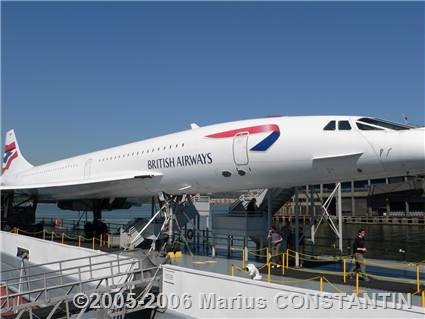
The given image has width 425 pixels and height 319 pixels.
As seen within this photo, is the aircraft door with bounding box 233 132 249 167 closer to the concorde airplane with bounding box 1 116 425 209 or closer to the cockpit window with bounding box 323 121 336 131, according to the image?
the concorde airplane with bounding box 1 116 425 209

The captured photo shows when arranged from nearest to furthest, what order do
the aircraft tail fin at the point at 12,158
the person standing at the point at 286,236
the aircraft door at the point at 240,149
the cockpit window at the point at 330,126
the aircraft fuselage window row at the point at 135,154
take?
1. the cockpit window at the point at 330,126
2. the aircraft door at the point at 240,149
3. the person standing at the point at 286,236
4. the aircraft fuselage window row at the point at 135,154
5. the aircraft tail fin at the point at 12,158

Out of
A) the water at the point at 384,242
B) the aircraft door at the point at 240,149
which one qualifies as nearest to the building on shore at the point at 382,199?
the water at the point at 384,242

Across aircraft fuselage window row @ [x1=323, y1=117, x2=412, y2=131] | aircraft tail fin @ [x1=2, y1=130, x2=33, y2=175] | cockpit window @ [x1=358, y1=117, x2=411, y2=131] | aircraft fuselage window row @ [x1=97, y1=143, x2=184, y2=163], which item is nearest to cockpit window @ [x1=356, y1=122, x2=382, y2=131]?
aircraft fuselage window row @ [x1=323, y1=117, x2=412, y2=131]

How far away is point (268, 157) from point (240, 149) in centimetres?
93

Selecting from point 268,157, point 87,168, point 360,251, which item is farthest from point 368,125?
point 87,168

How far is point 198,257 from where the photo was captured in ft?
45.7

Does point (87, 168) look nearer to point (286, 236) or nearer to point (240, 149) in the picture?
point (240, 149)

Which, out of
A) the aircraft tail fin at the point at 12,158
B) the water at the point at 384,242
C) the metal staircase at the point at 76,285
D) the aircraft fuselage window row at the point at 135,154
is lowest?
the water at the point at 384,242

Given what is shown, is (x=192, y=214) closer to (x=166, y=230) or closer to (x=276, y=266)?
(x=166, y=230)

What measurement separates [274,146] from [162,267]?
170 inches

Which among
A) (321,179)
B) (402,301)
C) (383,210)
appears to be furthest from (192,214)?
→ (383,210)

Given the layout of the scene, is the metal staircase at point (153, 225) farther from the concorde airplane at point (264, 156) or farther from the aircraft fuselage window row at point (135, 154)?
the aircraft fuselage window row at point (135, 154)

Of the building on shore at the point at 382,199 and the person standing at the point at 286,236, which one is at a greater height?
the building on shore at the point at 382,199

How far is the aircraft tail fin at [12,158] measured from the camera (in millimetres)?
30908
